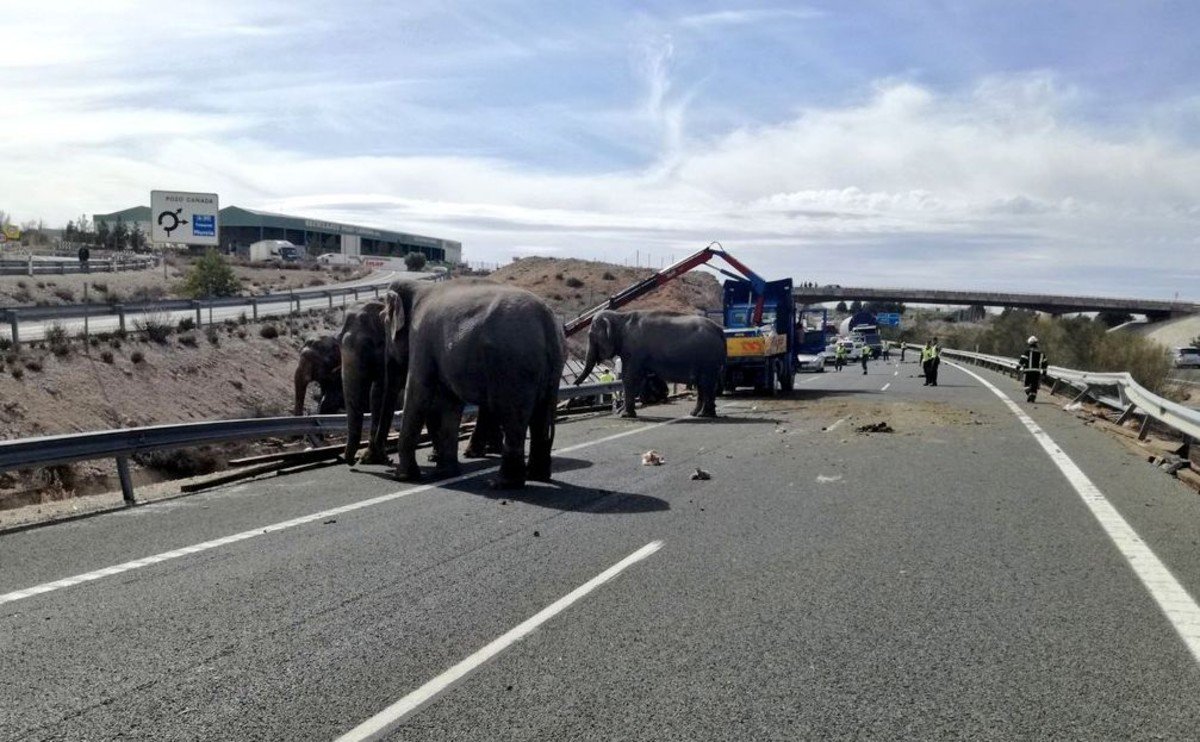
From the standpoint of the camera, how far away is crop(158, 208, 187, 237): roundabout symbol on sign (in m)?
58.1

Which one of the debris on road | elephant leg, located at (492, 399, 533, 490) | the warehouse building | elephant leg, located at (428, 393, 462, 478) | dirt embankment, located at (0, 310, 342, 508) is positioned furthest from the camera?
the warehouse building

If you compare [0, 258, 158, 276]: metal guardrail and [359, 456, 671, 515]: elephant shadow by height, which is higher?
[0, 258, 158, 276]: metal guardrail

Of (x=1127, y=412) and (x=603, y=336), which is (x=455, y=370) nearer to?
(x=603, y=336)

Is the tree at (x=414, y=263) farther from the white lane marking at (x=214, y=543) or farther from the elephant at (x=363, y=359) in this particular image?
the white lane marking at (x=214, y=543)

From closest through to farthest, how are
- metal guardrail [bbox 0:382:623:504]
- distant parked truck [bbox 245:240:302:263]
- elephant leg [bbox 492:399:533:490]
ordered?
metal guardrail [bbox 0:382:623:504] → elephant leg [bbox 492:399:533:490] → distant parked truck [bbox 245:240:302:263]

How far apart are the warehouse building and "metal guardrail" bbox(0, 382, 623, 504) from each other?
9130 centimetres

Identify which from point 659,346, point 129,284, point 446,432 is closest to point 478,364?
point 446,432

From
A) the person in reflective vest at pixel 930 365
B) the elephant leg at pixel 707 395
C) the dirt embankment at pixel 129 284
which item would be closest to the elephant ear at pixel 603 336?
the elephant leg at pixel 707 395

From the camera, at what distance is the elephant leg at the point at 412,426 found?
11625 millimetres

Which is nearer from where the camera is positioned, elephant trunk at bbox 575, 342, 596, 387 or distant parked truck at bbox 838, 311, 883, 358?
elephant trunk at bbox 575, 342, 596, 387

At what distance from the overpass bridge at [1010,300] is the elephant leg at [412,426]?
86182 mm

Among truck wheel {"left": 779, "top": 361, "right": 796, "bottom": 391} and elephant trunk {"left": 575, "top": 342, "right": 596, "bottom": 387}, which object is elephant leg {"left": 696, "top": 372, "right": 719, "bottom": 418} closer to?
elephant trunk {"left": 575, "top": 342, "right": 596, "bottom": 387}

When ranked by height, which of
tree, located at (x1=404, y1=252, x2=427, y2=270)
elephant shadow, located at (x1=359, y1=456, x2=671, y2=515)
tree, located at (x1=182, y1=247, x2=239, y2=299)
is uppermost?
tree, located at (x1=404, y1=252, x2=427, y2=270)

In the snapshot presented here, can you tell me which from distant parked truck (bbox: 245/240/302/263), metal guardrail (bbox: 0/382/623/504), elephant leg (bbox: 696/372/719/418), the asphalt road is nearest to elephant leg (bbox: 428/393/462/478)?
the asphalt road
